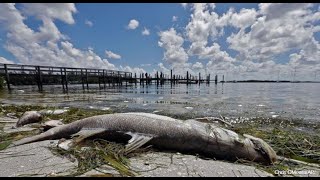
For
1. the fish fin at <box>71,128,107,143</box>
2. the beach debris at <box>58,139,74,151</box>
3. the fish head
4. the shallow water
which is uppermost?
the fish fin at <box>71,128,107,143</box>

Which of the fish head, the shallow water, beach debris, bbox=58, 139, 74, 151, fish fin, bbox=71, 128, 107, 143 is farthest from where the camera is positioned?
the shallow water

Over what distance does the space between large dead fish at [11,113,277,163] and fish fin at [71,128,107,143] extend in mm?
27

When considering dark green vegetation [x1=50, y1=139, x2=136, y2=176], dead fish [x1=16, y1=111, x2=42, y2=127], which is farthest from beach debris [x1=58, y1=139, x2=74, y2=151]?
dead fish [x1=16, y1=111, x2=42, y2=127]

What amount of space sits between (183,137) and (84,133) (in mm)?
2029

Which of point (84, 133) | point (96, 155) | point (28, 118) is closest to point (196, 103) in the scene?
point (28, 118)

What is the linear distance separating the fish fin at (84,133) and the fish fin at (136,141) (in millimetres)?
682

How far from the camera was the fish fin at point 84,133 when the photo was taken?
15.0ft

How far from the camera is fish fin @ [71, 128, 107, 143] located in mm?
4574

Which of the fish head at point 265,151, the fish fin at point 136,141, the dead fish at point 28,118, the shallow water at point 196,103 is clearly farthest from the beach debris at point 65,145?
the shallow water at point 196,103

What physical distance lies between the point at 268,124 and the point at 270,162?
456cm

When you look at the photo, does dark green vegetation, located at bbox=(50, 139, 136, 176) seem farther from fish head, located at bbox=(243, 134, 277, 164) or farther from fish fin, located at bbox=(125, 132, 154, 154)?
fish head, located at bbox=(243, 134, 277, 164)

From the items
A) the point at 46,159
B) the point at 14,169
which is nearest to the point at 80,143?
the point at 46,159

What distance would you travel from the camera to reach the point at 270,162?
411 cm

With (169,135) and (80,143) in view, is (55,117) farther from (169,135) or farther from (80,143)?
(169,135)
